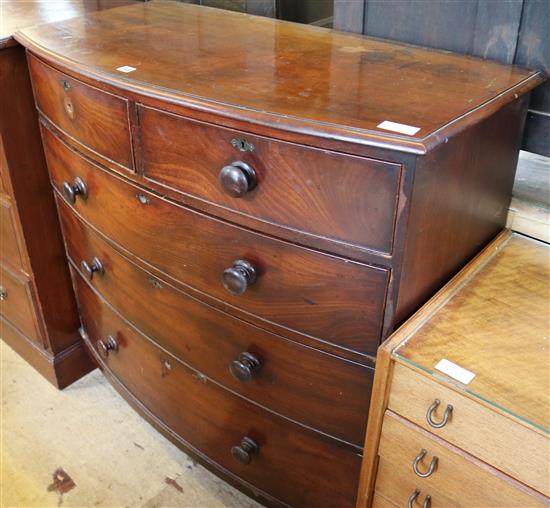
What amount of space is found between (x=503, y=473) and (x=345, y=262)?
1.21 ft

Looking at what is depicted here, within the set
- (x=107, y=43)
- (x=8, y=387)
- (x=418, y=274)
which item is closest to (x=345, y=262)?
(x=418, y=274)

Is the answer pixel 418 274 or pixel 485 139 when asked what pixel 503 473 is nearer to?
pixel 418 274

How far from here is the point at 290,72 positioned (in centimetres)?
110

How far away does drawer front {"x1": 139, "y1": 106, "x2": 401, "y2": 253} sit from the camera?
0.87 m

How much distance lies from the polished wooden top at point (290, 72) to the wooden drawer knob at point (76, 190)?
0.88 ft

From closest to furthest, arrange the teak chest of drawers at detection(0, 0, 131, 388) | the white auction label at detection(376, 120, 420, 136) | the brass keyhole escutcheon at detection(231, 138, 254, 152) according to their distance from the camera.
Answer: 1. the white auction label at detection(376, 120, 420, 136)
2. the brass keyhole escutcheon at detection(231, 138, 254, 152)
3. the teak chest of drawers at detection(0, 0, 131, 388)

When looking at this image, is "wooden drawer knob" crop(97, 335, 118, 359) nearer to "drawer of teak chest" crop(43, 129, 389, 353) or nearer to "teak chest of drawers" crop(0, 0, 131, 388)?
"teak chest of drawers" crop(0, 0, 131, 388)

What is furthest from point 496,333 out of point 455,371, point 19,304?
point 19,304

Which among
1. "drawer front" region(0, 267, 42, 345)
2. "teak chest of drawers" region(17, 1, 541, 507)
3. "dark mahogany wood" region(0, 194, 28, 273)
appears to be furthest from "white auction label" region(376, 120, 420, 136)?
"drawer front" region(0, 267, 42, 345)

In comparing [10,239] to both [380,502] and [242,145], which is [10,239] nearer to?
[242,145]

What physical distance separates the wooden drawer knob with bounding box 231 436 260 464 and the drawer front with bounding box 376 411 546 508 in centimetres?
29

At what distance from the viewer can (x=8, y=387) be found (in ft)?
6.23

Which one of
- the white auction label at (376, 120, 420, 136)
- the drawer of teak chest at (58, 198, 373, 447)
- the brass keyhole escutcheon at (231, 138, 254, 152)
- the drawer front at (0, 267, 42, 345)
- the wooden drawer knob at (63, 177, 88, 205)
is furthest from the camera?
the drawer front at (0, 267, 42, 345)

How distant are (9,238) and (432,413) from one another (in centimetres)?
125
